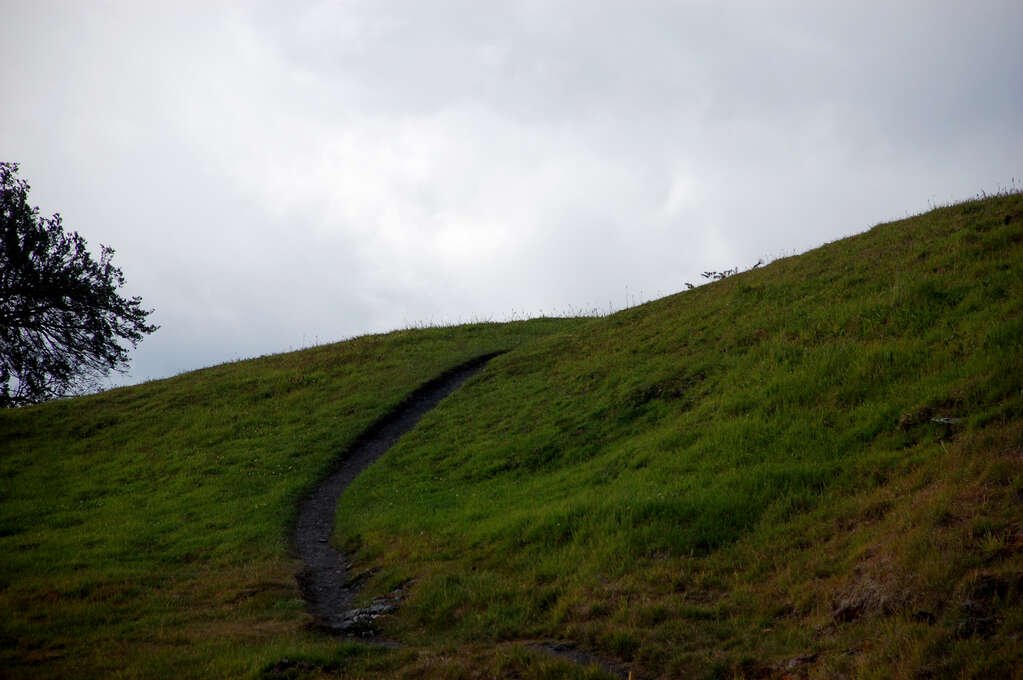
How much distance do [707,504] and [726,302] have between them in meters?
15.8

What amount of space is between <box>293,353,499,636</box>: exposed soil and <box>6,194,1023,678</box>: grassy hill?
1.79 feet

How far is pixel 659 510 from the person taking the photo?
14.1m

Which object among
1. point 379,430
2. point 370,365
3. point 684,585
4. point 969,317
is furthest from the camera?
point 370,365

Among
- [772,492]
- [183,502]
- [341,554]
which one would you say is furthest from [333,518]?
[772,492]

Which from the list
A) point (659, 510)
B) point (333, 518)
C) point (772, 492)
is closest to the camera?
point (772, 492)

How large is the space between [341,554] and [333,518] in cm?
330

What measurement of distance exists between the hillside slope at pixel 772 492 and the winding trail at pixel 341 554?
545mm

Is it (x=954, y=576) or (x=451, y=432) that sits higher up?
(x=451, y=432)

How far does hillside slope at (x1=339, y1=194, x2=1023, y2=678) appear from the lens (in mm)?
9141

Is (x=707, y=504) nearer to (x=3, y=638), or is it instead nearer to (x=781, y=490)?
(x=781, y=490)

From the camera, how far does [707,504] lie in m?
13.7

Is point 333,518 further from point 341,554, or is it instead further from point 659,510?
point 659,510

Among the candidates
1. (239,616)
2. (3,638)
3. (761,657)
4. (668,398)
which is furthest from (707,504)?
(3,638)

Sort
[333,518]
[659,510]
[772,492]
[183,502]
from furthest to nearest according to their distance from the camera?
1. [183,502]
2. [333,518]
3. [659,510]
4. [772,492]
